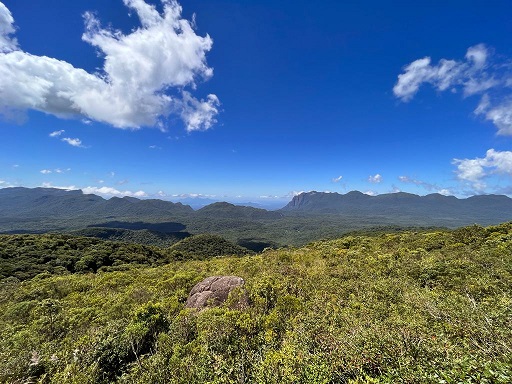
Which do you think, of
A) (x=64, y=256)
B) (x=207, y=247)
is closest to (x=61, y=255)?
(x=64, y=256)

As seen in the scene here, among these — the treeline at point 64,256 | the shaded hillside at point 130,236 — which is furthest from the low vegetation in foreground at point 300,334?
the shaded hillside at point 130,236

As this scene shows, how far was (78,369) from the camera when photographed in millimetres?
9977

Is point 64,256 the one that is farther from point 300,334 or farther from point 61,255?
point 300,334

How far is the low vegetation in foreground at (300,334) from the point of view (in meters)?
7.47

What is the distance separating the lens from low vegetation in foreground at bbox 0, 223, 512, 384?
7469mm

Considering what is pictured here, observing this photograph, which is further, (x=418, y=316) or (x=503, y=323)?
(x=418, y=316)

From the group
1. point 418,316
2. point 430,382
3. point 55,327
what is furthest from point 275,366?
point 55,327

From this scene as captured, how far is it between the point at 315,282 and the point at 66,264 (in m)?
70.7

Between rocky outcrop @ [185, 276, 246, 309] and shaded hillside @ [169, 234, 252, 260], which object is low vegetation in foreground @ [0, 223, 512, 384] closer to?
rocky outcrop @ [185, 276, 246, 309]

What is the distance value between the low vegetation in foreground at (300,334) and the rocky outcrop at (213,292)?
1327mm

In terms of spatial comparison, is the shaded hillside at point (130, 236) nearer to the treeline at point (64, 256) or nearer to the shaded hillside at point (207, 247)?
the shaded hillside at point (207, 247)

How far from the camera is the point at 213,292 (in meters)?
19.8

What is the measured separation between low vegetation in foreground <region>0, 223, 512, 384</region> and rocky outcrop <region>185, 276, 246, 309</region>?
133cm

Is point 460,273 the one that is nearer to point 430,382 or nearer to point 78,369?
point 430,382
